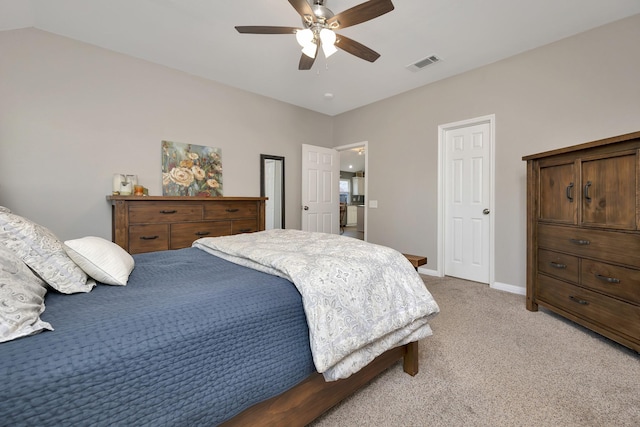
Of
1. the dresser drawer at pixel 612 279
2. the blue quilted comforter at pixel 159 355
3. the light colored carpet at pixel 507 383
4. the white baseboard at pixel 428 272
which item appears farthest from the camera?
the white baseboard at pixel 428 272

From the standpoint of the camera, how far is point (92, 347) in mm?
688

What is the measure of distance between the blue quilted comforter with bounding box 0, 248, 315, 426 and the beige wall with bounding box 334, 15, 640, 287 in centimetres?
312

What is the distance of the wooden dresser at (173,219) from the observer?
105 inches

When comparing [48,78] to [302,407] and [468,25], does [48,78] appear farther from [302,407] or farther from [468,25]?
[468,25]

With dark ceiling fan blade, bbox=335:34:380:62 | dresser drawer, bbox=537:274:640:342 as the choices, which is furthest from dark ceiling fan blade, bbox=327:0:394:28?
dresser drawer, bbox=537:274:640:342

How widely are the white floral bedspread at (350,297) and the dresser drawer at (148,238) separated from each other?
1588 millimetres

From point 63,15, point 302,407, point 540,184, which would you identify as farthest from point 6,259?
point 540,184

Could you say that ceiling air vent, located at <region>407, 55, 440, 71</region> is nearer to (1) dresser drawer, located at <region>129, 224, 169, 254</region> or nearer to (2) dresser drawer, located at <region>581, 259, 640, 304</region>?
(2) dresser drawer, located at <region>581, 259, 640, 304</region>

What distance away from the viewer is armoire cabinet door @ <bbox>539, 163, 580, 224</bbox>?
2.16 m

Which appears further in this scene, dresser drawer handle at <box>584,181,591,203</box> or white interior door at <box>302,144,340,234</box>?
white interior door at <box>302,144,340,234</box>

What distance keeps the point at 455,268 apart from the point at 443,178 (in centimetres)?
122

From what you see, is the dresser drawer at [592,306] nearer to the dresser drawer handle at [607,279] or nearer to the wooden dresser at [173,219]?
the dresser drawer handle at [607,279]

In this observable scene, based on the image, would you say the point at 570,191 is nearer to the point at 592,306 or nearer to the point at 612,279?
the point at 612,279

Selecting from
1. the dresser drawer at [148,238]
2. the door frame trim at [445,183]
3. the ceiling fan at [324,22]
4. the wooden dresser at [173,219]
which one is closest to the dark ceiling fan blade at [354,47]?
the ceiling fan at [324,22]
